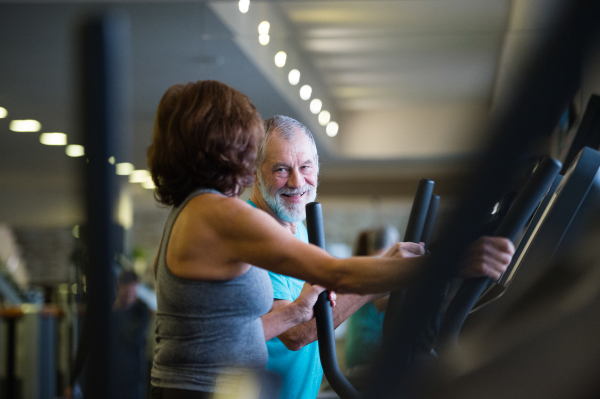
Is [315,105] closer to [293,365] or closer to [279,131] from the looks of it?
[279,131]

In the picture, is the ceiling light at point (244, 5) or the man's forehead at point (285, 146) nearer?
the man's forehead at point (285, 146)

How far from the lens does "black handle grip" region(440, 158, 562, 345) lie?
1.76 ft

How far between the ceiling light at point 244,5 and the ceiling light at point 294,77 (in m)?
0.84

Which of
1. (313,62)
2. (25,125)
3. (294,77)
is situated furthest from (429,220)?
(25,125)

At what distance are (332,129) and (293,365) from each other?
4422mm

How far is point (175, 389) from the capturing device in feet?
2.81

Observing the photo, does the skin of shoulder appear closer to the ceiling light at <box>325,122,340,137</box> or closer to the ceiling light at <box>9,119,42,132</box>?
the ceiling light at <box>325,122,340,137</box>

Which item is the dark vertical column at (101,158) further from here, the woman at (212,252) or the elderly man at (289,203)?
the elderly man at (289,203)

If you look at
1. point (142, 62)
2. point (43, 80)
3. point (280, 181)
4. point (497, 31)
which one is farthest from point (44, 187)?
point (280, 181)

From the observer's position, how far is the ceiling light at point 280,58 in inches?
168

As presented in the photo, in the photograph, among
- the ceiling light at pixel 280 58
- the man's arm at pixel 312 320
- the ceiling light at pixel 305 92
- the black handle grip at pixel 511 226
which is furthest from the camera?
the ceiling light at pixel 305 92

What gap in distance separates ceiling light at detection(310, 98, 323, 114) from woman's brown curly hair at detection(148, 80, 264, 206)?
4.32m

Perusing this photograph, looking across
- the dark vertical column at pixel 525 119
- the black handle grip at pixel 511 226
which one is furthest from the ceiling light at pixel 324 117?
the dark vertical column at pixel 525 119

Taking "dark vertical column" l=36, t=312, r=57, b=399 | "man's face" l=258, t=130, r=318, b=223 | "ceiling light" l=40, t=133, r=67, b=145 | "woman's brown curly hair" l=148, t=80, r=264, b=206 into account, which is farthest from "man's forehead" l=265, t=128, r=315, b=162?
"ceiling light" l=40, t=133, r=67, b=145
